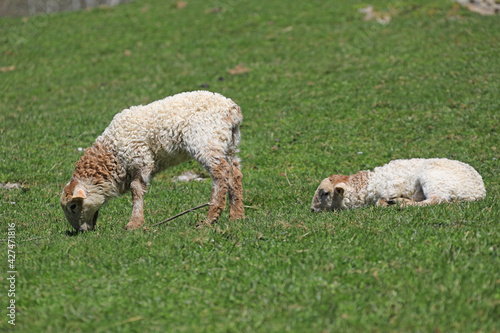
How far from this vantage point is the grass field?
4.70 metres

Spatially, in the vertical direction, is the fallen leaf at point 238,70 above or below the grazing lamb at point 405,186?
below

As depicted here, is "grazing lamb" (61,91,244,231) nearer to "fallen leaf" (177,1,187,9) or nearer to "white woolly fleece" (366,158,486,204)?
"white woolly fleece" (366,158,486,204)

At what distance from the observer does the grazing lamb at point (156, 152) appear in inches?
286

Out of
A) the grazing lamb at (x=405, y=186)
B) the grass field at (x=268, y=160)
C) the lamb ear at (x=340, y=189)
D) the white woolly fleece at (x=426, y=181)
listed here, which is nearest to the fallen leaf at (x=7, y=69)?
the grass field at (x=268, y=160)

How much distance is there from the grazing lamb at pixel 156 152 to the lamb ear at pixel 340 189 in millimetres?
2004

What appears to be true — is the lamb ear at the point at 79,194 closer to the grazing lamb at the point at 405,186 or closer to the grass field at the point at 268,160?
the grass field at the point at 268,160

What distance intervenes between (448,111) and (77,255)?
34.1 ft

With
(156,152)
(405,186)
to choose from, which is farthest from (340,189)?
(156,152)

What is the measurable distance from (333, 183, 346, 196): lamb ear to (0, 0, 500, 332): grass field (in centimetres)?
80

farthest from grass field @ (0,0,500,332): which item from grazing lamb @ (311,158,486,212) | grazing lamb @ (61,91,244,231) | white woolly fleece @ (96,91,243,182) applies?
white woolly fleece @ (96,91,243,182)

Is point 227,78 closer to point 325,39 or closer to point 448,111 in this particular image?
point 325,39

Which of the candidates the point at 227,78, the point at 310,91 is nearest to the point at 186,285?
the point at 310,91

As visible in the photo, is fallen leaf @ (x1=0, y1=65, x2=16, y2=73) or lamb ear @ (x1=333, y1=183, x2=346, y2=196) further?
fallen leaf @ (x1=0, y1=65, x2=16, y2=73)

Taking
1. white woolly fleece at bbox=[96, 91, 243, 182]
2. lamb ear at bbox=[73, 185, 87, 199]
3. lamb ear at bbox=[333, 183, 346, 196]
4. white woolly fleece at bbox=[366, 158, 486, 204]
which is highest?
white woolly fleece at bbox=[96, 91, 243, 182]
